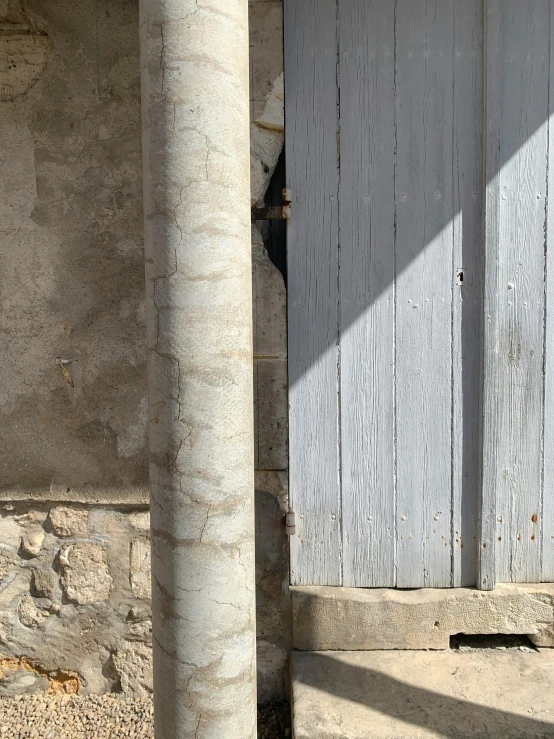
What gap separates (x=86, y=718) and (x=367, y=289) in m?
1.97

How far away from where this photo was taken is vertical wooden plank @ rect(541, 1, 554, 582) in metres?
2.29

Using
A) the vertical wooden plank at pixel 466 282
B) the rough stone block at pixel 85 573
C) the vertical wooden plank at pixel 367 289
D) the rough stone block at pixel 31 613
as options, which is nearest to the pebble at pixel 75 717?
the rough stone block at pixel 31 613

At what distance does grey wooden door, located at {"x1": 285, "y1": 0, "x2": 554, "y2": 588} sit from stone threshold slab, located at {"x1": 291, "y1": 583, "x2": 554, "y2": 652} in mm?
65

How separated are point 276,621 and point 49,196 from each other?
1847 mm

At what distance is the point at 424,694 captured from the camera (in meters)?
2.18

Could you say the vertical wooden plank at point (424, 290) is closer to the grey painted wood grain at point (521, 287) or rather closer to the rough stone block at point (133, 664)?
the grey painted wood grain at point (521, 287)

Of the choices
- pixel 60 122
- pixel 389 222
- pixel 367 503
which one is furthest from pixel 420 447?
pixel 60 122

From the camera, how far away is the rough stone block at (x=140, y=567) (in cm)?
237

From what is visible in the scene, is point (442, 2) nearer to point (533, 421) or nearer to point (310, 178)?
point (310, 178)

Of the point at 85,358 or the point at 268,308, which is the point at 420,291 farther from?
the point at 85,358

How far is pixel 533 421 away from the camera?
239 centimetres

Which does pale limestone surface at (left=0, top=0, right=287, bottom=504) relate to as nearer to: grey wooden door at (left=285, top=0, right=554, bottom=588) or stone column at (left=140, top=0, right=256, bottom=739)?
grey wooden door at (left=285, top=0, right=554, bottom=588)

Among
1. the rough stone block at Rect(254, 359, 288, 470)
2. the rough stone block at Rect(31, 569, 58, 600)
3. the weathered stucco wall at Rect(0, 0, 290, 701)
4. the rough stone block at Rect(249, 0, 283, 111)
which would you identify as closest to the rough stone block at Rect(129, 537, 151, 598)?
the weathered stucco wall at Rect(0, 0, 290, 701)

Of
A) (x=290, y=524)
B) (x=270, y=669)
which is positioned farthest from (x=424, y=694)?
(x=290, y=524)
